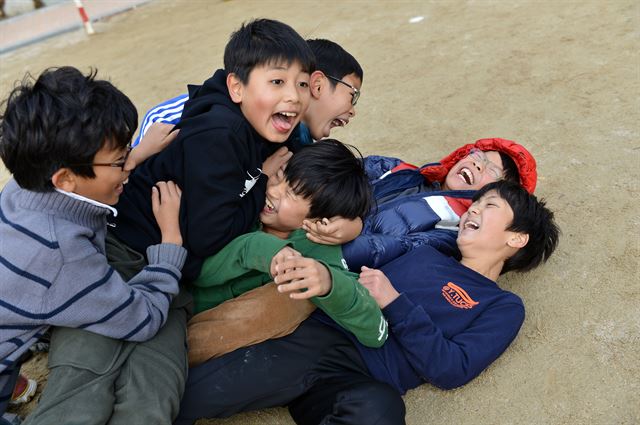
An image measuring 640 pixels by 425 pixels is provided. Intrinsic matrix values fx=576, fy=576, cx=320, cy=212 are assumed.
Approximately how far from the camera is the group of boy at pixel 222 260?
5.03 feet

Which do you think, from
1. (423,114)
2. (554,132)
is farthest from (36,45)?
(554,132)

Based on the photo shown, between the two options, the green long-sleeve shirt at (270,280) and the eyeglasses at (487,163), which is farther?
the eyeglasses at (487,163)

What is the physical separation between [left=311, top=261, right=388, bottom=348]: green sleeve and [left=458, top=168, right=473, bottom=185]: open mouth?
1089 millimetres

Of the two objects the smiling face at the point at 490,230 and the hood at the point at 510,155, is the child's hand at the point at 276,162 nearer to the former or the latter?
the smiling face at the point at 490,230

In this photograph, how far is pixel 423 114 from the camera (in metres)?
3.78

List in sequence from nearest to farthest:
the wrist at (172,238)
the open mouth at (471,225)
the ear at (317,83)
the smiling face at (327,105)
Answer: the wrist at (172,238) → the open mouth at (471,225) → the ear at (317,83) → the smiling face at (327,105)

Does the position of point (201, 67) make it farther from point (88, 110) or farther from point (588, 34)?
point (88, 110)

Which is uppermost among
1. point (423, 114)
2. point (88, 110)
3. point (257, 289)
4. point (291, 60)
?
point (88, 110)

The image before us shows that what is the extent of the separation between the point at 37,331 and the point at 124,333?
0.76ft

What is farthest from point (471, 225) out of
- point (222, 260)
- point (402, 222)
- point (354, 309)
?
point (222, 260)

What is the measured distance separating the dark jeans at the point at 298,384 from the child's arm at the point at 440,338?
16 centimetres

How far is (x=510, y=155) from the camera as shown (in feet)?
8.97

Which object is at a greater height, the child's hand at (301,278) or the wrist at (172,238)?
the wrist at (172,238)

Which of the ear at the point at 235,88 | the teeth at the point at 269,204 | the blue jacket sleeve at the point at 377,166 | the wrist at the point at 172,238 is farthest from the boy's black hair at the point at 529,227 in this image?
the wrist at the point at 172,238
